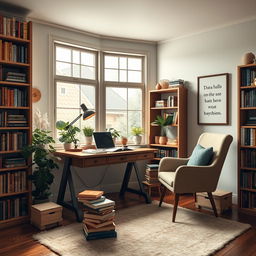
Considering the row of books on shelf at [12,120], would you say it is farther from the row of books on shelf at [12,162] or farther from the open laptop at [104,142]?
the open laptop at [104,142]

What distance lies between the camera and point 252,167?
11.6 feet

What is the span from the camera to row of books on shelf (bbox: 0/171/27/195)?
309cm

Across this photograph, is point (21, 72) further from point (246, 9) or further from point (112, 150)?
point (246, 9)

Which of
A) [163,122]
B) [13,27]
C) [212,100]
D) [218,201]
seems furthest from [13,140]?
[212,100]

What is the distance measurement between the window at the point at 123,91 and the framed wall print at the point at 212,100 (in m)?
1.05

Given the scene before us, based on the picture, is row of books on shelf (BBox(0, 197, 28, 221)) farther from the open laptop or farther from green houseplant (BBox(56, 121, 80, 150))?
the open laptop

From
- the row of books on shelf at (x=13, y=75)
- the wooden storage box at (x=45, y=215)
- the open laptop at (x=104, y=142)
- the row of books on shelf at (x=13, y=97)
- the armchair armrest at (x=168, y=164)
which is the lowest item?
the wooden storage box at (x=45, y=215)

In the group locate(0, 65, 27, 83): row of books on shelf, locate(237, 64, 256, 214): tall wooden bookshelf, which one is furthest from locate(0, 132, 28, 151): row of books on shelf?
locate(237, 64, 256, 214): tall wooden bookshelf

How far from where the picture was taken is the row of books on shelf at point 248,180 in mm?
3527

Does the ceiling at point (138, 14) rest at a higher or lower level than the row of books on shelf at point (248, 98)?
higher

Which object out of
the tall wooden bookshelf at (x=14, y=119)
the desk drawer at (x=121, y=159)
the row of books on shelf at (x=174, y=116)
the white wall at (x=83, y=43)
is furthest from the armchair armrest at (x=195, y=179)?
the tall wooden bookshelf at (x=14, y=119)

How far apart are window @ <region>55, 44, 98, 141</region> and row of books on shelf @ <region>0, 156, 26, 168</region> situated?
0.98m

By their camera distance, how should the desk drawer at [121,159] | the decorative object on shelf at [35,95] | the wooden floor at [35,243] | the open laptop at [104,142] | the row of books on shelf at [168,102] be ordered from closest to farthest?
the wooden floor at [35,243], the desk drawer at [121,159], the decorative object on shelf at [35,95], the open laptop at [104,142], the row of books on shelf at [168,102]

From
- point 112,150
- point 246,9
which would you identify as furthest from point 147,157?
Answer: point 246,9
